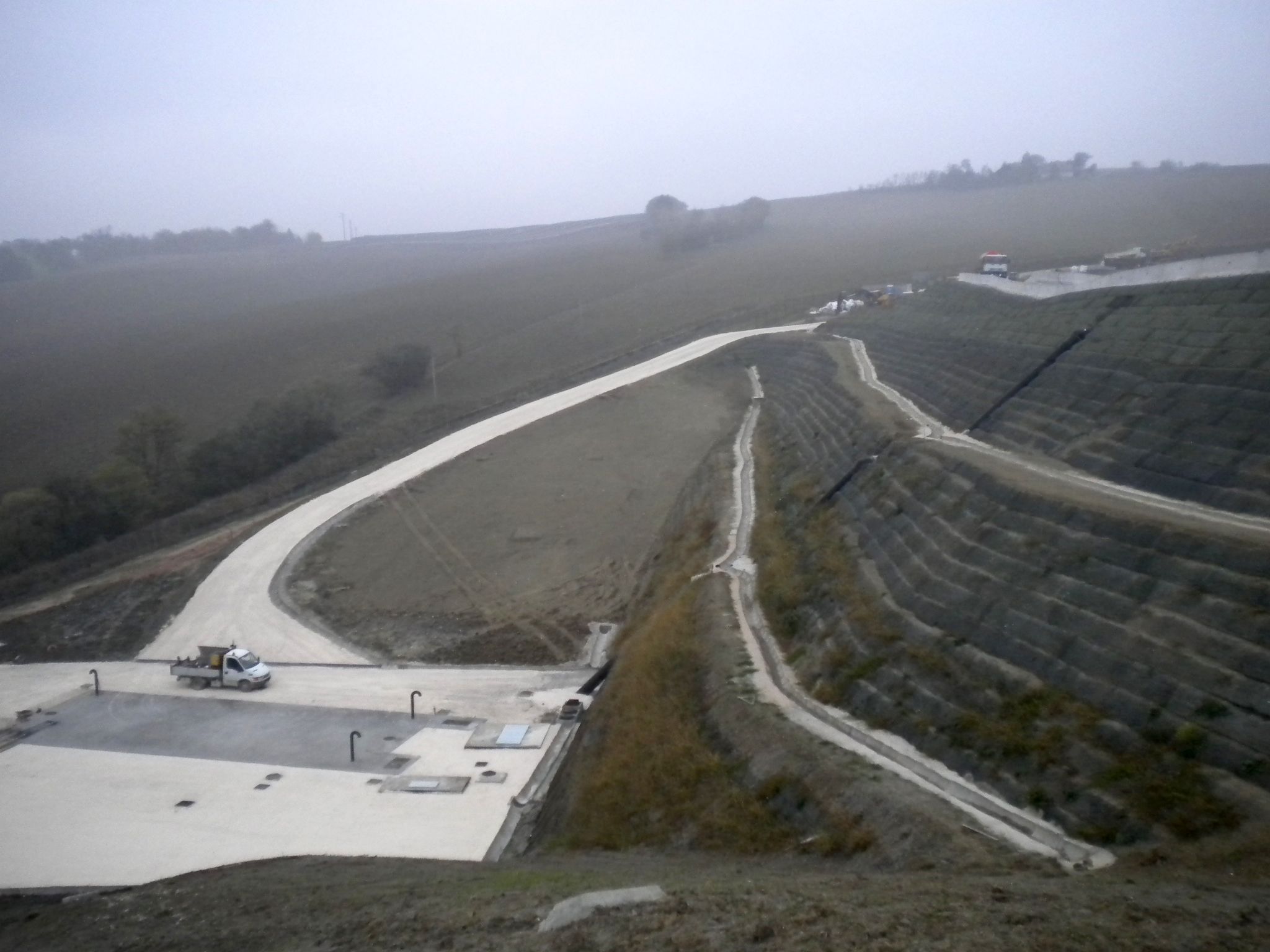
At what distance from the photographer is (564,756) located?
1361cm

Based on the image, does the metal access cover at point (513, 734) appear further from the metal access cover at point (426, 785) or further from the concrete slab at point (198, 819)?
the metal access cover at point (426, 785)

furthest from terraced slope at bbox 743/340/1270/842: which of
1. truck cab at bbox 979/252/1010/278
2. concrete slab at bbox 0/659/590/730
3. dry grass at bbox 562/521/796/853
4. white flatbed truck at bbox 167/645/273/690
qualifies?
truck cab at bbox 979/252/1010/278

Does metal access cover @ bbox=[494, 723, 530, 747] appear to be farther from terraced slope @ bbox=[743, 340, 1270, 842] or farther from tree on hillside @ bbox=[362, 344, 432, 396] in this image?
tree on hillside @ bbox=[362, 344, 432, 396]

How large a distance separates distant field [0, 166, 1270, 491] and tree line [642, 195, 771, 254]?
1404mm

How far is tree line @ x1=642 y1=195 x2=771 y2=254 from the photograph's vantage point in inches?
2819

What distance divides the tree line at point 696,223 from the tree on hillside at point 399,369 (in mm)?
29105

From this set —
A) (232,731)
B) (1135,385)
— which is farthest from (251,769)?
(1135,385)

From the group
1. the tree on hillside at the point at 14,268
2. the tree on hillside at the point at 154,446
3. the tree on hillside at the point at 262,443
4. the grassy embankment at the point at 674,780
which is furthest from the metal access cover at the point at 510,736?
the tree on hillside at the point at 14,268

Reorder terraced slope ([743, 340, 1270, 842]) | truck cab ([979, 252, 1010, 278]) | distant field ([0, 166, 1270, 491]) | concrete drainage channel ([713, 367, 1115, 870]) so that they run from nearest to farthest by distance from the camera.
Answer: concrete drainage channel ([713, 367, 1115, 870]), terraced slope ([743, 340, 1270, 842]), truck cab ([979, 252, 1010, 278]), distant field ([0, 166, 1270, 491])

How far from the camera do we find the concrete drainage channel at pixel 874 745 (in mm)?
7168

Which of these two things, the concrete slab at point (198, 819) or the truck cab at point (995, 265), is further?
the truck cab at point (995, 265)

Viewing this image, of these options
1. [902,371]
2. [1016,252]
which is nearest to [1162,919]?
[902,371]

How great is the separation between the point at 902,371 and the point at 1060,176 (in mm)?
79987

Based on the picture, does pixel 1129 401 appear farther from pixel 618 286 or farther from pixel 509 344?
pixel 618 286
